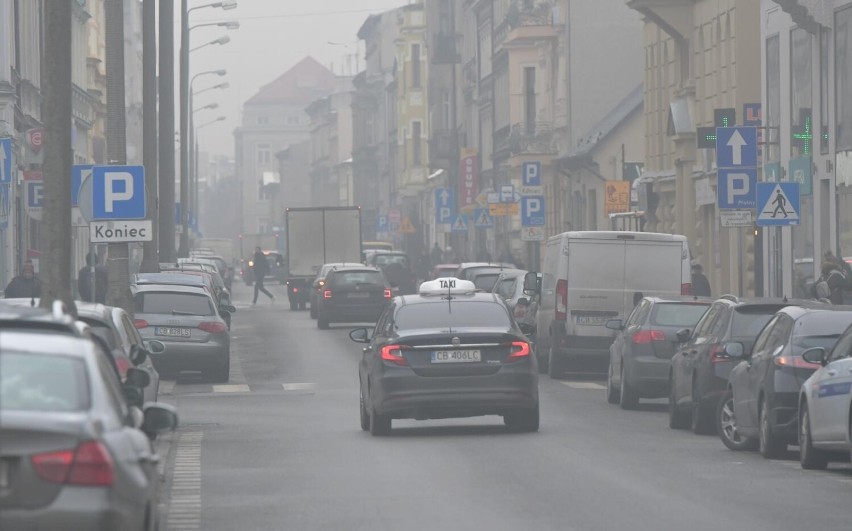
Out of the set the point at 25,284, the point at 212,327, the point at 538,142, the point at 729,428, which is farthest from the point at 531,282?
the point at 538,142

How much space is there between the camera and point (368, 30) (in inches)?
5837

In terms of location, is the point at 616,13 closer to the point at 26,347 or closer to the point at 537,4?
the point at 537,4

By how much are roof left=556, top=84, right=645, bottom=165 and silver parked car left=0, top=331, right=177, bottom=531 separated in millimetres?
54829

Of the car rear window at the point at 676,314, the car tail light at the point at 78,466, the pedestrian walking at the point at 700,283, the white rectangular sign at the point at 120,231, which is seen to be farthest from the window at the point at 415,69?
the car tail light at the point at 78,466

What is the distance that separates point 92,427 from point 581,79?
61.1 meters

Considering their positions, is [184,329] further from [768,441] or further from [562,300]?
[768,441]

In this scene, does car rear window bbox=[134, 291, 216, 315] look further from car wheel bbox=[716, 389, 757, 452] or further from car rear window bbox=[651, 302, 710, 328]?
car wheel bbox=[716, 389, 757, 452]

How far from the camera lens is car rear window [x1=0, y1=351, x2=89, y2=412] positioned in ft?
A: 26.1

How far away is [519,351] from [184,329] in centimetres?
1128

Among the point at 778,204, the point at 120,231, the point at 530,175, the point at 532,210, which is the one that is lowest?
the point at 120,231

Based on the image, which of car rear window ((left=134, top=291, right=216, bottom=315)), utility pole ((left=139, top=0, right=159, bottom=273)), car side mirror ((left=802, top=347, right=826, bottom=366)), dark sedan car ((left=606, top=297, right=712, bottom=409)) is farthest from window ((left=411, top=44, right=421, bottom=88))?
car side mirror ((left=802, top=347, right=826, bottom=366))

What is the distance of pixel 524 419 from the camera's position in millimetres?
19953

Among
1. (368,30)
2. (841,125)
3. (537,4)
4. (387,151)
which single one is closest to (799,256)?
(841,125)

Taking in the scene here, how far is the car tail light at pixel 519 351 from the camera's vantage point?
19531 millimetres
